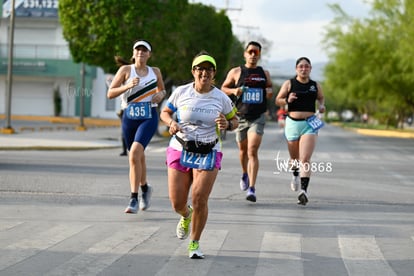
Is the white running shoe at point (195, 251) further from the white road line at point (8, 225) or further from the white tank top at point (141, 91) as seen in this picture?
the white tank top at point (141, 91)

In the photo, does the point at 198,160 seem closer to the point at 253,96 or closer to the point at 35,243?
the point at 35,243

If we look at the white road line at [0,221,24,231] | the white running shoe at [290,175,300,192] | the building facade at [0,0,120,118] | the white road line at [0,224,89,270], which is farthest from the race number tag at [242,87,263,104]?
the building facade at [0,0,120,118]

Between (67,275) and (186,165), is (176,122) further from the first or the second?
(67,275)

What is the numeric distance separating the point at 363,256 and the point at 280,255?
2.51 feet

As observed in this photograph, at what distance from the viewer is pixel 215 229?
28.7 feet

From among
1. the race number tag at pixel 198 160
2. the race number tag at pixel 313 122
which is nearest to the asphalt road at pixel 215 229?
the race number tag at pixel 198 160

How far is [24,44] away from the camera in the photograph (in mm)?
62062

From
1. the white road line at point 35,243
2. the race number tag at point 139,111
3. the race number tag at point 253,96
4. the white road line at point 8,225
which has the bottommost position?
the white road line at point 8,225

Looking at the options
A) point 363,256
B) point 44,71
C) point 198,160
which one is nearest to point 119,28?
point 198,160

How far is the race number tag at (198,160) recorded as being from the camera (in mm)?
7117

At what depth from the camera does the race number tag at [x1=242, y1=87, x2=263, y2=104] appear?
11.4 m

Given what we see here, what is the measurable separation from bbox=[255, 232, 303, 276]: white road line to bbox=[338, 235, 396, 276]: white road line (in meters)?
0.43

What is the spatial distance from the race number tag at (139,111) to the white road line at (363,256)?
118 inches

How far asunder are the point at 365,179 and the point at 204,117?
9226 mm
